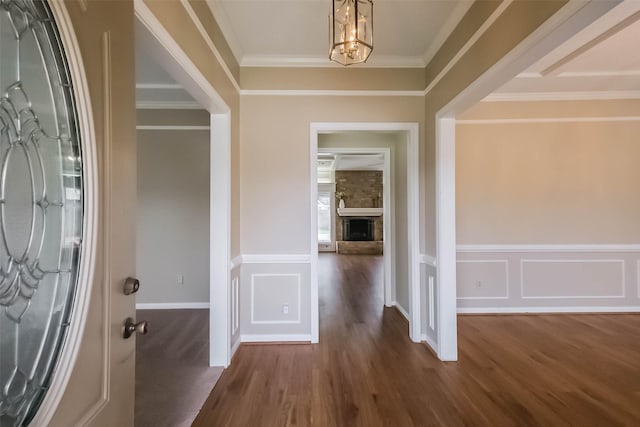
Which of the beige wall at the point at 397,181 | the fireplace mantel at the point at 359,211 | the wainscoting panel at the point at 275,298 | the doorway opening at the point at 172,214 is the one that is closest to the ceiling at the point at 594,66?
the beige wall at the point at 397,181

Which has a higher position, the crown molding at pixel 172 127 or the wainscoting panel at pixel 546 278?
the crown molding at pixel 172 127

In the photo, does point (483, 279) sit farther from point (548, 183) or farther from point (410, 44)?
point (410, 44)

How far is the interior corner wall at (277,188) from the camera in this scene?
3.24 metres

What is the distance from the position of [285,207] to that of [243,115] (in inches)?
42.5

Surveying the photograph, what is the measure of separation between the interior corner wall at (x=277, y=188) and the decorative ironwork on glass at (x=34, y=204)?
2443mm

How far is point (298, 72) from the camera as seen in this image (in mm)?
3270

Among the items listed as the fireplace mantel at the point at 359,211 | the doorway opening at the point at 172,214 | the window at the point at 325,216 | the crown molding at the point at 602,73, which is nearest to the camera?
the crown molding at the point at 602,73

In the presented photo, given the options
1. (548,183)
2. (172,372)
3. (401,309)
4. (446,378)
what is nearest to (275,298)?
(172,372)

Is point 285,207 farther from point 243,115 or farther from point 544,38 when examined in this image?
point 544,38

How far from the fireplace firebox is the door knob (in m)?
9.76

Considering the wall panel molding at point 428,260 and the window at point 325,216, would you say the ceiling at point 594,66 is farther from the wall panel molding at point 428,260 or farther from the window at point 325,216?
the window at point 325,216

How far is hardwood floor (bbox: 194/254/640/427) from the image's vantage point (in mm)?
2068

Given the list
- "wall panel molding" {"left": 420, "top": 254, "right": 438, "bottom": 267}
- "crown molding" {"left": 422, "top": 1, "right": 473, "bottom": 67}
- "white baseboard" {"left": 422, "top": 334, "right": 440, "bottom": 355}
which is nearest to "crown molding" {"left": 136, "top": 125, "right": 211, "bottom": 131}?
"crown molding" {"left": 422, "top": 1, "right": 473, "bottom": 67}

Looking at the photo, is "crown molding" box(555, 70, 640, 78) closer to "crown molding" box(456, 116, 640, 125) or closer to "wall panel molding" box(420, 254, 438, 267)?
"crown molding" box(456, 116, 640, 125)
